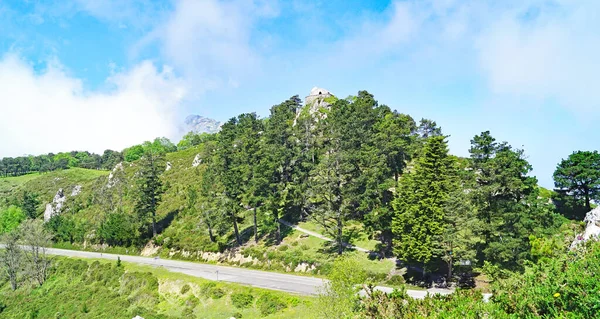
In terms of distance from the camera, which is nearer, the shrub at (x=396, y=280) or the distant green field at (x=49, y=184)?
the shrub at (x=396, y=280)

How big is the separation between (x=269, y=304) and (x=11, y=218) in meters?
111

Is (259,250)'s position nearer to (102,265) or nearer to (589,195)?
(102,265)

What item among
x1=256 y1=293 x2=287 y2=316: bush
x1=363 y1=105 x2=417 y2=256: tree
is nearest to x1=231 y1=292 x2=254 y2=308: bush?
x1=256 y1=293 x2=287 y2=316: bush

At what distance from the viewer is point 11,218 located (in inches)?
4109

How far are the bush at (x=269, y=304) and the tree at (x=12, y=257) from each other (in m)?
62.4

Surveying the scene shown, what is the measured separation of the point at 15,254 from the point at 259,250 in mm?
54024

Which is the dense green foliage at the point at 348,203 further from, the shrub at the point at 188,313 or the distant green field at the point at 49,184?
the distant green field at the point at 49,184

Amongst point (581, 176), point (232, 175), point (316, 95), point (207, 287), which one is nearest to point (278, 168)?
point (232, 175)

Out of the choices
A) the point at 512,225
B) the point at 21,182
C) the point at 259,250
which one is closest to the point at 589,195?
the point at 512,225

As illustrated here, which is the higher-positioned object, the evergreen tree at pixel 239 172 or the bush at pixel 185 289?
Result: the evergreen tree at pixel 239 172

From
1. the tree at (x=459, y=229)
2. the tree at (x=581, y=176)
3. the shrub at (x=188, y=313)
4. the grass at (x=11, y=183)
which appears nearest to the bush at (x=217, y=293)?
the shrub at (x=188, y=313)

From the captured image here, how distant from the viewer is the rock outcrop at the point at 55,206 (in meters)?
107

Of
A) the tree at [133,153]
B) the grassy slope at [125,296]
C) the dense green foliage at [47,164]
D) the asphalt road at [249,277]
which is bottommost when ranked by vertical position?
the grassy slope at [125,296]

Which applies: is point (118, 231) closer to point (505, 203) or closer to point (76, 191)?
point (76, 191)
